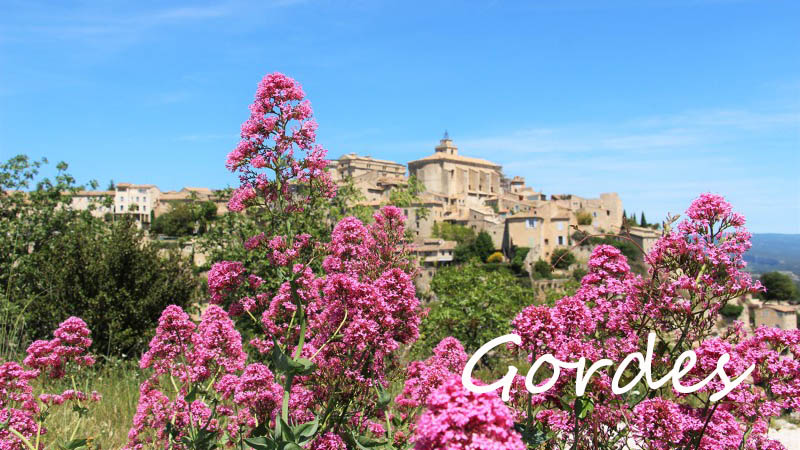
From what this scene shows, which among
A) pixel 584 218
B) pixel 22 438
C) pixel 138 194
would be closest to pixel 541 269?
pixel 584 218

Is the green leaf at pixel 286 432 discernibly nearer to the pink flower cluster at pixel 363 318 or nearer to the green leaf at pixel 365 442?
the green leaf at pixel 365 442

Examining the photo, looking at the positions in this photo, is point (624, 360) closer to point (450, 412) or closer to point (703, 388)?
point (703, 388)

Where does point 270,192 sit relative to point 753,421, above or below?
above

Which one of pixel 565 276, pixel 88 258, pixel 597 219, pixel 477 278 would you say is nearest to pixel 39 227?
pixel 88 258

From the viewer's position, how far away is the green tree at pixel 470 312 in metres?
12.6

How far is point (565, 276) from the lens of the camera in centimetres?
6412

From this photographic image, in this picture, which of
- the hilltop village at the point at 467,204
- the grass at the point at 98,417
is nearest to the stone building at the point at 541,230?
the hilltop village at the point at 467,204

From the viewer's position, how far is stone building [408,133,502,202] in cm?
10204

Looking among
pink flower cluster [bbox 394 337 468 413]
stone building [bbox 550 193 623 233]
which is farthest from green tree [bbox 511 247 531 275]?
pink flower cluster [bbox 394 337 468 413]

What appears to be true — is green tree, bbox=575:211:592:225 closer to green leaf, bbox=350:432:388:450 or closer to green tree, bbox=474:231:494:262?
green tree, bbox=474:231:494:262

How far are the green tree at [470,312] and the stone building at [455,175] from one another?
81852mm

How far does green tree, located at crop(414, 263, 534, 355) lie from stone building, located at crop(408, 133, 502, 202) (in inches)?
3223

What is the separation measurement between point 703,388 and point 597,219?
8720cm

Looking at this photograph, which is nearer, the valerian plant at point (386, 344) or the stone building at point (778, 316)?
the valerian plant at point (386, 344)
